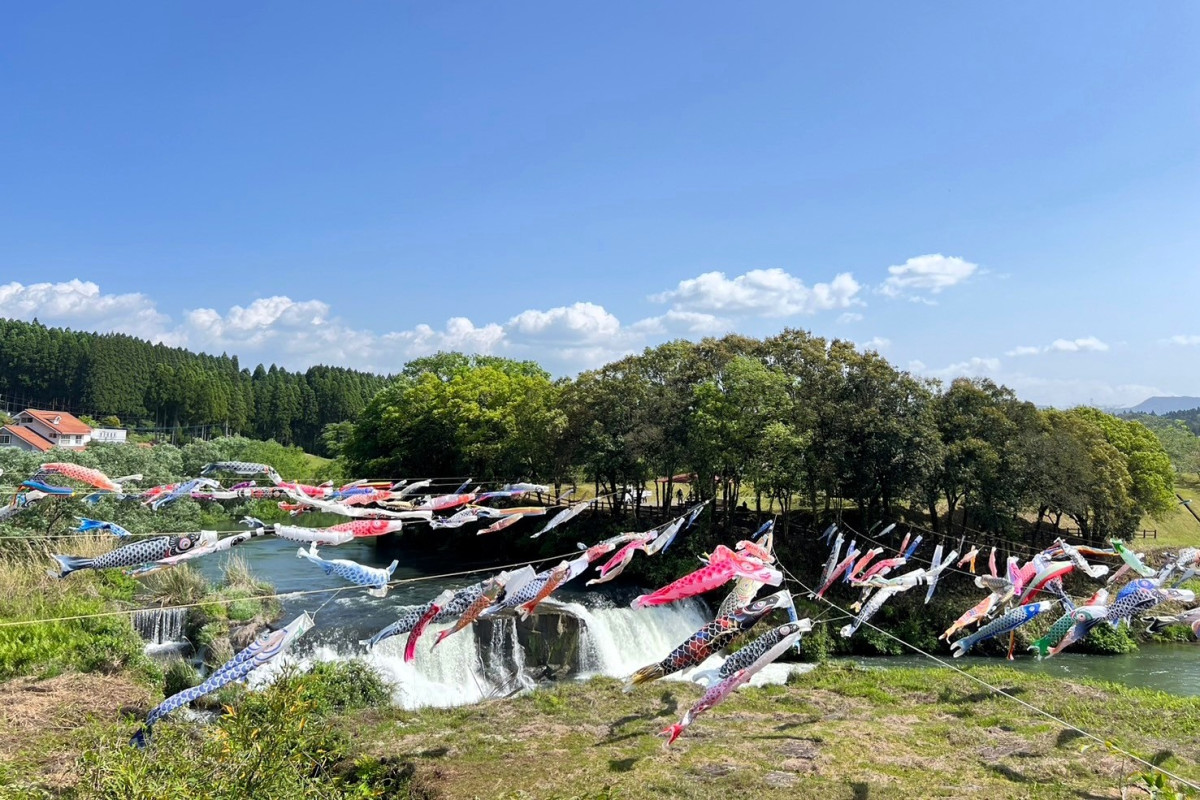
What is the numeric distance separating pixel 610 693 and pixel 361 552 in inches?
953

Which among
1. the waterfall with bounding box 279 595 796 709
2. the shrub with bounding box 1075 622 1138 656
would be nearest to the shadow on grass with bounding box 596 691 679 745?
the waterfall with bounding box 279 595 796 709

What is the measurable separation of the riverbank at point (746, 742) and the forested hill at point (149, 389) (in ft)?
241

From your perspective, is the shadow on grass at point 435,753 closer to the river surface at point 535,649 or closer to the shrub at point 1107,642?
the river surface at point 535,649

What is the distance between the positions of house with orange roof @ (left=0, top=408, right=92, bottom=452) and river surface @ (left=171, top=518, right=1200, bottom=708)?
43903 mm

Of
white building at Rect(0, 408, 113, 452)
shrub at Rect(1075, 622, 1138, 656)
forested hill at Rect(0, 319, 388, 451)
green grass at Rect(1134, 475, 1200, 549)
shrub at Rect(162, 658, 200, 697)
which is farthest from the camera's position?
forested hill at Rect(0, 319, 388, 451)

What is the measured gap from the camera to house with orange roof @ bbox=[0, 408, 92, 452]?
56000 millimetres

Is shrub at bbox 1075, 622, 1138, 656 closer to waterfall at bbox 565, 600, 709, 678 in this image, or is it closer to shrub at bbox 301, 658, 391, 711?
waterfall at bbox 565, 600, 709, 678

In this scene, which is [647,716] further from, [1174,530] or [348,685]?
[1174,530]

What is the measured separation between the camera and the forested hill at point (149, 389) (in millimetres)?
78750

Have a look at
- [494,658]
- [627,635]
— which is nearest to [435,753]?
[494,658]

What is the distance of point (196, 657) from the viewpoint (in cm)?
1831

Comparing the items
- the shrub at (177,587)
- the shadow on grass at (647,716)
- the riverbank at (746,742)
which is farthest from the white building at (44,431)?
the shadow on grass at (647,716)

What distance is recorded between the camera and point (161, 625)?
18953 millimetres

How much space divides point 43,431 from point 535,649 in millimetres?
62084
